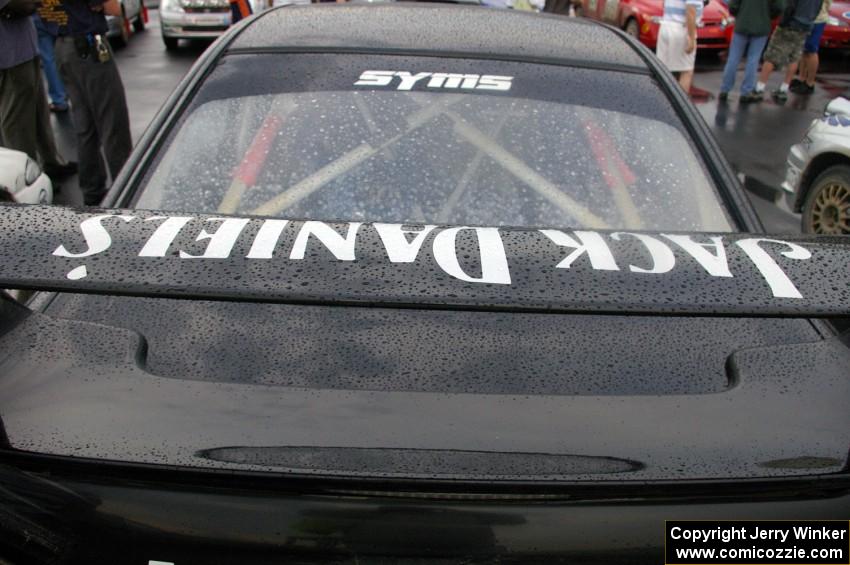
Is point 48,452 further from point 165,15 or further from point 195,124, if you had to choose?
point 165,15

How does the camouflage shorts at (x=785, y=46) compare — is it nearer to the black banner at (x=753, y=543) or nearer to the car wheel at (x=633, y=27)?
the car wheel at (x=633, y=27)

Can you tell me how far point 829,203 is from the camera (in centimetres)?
562

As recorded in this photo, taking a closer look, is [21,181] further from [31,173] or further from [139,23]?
[139,23]

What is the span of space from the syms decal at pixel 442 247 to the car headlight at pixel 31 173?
400 centimetres

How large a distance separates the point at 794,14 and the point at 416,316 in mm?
10110

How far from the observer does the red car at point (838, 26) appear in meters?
13.2

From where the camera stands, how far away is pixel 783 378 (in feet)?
4.95

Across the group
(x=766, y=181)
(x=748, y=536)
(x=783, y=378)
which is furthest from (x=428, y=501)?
(x=766, y=181)

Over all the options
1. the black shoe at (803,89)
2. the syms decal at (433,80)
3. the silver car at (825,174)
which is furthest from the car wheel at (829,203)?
the black shoe at (803,89)

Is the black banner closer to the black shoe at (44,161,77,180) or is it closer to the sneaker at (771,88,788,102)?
the black shoe at (44,161,77,180)

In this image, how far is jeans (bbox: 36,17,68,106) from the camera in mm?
8406

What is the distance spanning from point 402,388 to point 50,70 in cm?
855

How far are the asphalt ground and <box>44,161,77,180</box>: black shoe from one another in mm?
124

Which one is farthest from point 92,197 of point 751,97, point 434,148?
point 751,97
